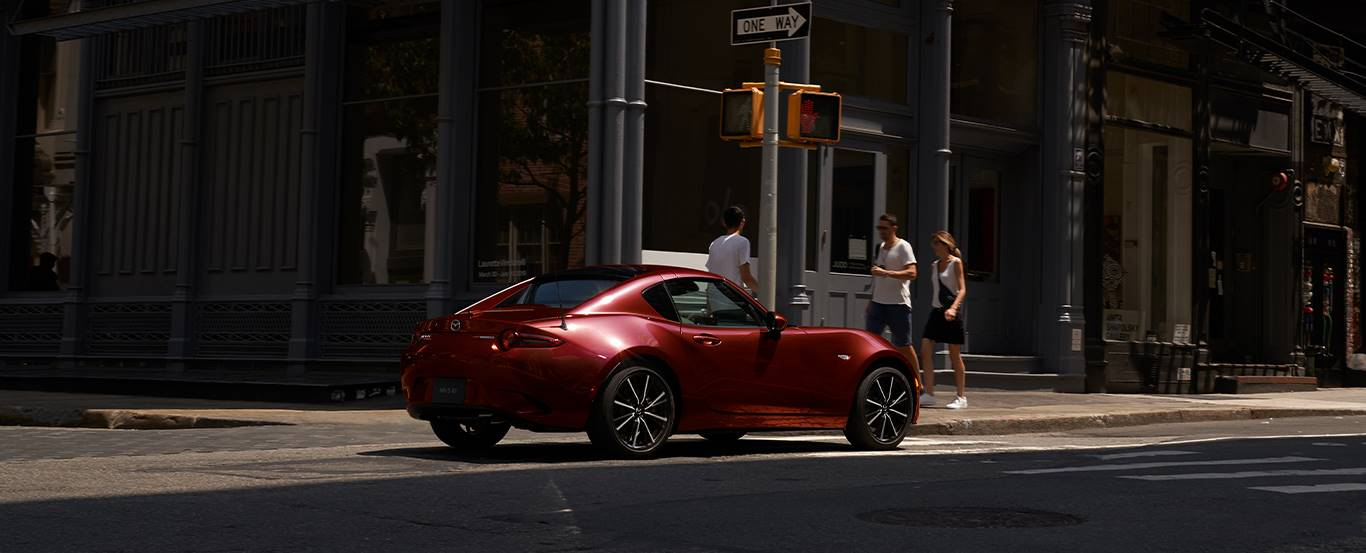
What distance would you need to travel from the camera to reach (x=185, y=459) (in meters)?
11.2

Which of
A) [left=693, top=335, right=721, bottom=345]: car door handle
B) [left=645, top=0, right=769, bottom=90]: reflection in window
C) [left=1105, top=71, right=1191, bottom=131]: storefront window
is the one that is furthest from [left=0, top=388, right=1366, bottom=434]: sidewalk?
[left=645, top=0, right=769, bottom=90]: reflection in window

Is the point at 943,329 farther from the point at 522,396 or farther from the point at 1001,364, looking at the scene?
the point at 522,396

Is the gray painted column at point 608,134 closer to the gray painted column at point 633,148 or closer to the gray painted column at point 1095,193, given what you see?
the gray painted column at point 633,148

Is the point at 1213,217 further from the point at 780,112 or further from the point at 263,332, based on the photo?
the point at 263,332

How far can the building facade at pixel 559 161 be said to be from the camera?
18.2 m

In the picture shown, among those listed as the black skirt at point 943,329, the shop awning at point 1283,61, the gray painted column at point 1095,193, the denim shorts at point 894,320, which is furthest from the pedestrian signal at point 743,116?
the shop awning at point 1283,61

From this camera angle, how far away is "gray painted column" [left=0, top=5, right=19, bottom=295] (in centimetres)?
2288

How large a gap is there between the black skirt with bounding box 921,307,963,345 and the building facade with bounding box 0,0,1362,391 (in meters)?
1.56

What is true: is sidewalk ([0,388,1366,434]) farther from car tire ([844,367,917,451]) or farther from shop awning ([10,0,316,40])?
shop awning ([10,0,316,40])

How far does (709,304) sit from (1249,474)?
3710mm

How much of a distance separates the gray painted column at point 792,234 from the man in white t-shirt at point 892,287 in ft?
4.18

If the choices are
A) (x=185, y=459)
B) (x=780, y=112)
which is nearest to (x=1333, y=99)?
(x=780, y=112)

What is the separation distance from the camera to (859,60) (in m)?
19.9

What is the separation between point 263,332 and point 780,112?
7.50m
